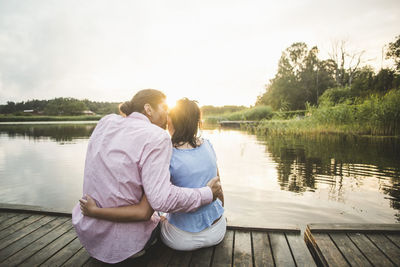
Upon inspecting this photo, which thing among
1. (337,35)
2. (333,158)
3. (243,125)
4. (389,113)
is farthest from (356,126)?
(337,35)

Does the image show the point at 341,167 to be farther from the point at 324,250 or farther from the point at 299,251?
the point at 299,251

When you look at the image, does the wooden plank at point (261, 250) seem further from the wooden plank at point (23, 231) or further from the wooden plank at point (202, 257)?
the wooden plank at point (23, 231)

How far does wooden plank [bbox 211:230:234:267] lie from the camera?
5.89 ft

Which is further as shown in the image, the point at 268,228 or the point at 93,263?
the point at 268,228

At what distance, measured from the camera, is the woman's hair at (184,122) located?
1780mm

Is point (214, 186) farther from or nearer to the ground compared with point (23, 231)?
farther from the ground

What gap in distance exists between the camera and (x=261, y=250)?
199cm

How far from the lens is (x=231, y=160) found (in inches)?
347

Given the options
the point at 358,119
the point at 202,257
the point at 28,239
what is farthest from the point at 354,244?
the point at 358,119

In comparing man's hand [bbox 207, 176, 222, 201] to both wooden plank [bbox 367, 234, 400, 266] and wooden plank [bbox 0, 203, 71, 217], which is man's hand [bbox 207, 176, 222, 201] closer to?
wooden plank [bbox 367, 234, 400, 266]

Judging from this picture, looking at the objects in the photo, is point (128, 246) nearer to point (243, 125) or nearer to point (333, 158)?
point (333, 158)

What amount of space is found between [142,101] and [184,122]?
1.16ft

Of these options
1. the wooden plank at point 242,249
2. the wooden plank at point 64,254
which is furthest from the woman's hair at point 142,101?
the wooden plank at point 242,249

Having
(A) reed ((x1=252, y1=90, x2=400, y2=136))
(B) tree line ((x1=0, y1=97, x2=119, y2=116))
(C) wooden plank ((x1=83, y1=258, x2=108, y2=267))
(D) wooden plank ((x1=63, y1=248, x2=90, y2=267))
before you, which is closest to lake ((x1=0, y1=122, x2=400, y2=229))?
(C) wooden plank ((x1=83, y1=258, x2=108, y2=267))
